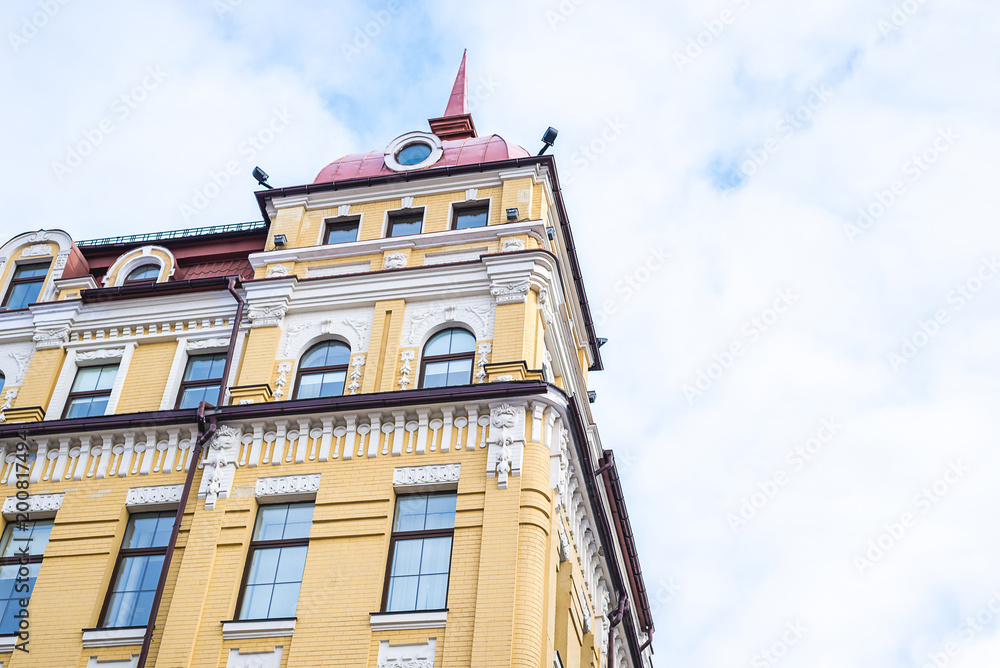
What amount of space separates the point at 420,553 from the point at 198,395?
7649 millimetres

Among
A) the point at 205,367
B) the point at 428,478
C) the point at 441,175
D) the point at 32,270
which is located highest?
the point at 441,175

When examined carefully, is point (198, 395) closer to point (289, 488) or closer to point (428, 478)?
point (289, 488)

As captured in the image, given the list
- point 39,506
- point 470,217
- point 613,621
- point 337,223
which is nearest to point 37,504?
point 39,506

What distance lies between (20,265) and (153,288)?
488 centimetres

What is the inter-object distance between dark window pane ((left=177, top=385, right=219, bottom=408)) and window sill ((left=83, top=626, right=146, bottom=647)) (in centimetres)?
593

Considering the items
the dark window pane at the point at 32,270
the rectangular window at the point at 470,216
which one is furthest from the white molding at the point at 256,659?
the dark window pane at the point at 32,270

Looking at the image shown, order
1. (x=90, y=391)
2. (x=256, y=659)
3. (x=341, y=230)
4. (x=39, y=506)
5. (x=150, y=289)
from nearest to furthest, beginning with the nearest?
(x=256, y=659)
(x=39, y=506)
(x=90, y=391)
(x=150, y=289)
(x=341, y=230)

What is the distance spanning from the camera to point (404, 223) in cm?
3075

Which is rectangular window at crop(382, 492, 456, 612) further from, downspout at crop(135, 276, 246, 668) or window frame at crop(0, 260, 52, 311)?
window frame at crop(0, 260, 52, 311)

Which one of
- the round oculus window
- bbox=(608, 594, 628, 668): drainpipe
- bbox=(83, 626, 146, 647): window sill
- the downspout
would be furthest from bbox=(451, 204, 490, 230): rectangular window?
bbox=(83, 626, 146, 647): window sill

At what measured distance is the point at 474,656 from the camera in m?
21.5

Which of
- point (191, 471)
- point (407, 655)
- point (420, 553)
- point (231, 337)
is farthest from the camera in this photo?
point (231, 337)

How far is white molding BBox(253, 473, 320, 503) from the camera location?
983 inches

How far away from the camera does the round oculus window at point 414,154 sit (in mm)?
31938
